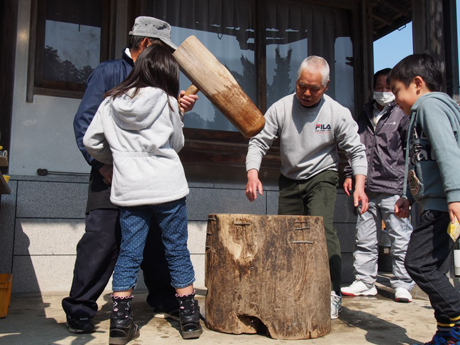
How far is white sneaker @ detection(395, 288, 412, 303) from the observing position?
3.79 m

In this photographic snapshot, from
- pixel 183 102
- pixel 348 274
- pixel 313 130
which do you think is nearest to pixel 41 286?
pixel 183 102

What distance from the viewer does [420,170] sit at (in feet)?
7.90

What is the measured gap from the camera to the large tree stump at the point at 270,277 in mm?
2645

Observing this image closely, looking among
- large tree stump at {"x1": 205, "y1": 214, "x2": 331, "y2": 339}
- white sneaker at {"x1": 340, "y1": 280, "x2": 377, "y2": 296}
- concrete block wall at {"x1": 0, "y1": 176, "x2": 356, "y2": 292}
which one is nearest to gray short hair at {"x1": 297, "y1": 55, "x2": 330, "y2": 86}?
large tree stump at {"x1": 205, "y1": 214, "x2": 331, "y2": 339}

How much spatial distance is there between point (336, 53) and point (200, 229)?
9.26 feet

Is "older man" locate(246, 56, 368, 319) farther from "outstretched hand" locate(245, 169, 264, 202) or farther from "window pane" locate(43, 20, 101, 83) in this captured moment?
"window pane" locate(43, 20, 101, 83)

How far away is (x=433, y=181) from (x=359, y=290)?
1.97 meters

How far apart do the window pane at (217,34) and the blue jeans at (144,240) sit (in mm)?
2457

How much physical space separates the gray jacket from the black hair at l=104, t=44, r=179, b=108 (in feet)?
6.70

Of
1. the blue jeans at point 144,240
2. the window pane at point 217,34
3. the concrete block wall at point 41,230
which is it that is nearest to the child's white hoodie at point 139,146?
the blue jeans at point 144,240

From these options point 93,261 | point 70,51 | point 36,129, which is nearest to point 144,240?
point 93,261

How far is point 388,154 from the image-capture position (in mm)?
4223

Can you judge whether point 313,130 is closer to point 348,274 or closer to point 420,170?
point 420,170

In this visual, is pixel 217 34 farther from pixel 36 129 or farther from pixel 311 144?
pixel 311 144
